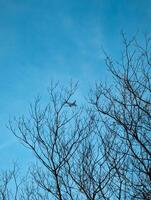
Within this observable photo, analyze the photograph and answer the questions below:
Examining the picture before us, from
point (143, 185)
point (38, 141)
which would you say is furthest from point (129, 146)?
point (38, 141)

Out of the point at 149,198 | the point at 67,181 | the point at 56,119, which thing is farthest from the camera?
the point at 56,119

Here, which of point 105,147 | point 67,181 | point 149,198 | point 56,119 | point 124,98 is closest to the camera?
point 149,198

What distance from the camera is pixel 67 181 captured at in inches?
328

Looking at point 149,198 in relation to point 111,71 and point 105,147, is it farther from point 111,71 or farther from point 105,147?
point 111,71

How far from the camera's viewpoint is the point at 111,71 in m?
7.21

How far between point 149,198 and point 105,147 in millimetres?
1708

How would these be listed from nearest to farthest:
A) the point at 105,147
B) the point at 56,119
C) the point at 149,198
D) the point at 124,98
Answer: the point at 149,198, the point at 124,98, the point at 105,147, the point at 56,119

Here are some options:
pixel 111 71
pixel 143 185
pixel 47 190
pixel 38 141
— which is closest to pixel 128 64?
pixel 111 71

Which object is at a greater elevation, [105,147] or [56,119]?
[56,119]

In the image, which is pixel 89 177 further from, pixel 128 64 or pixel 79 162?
pixel 128 64

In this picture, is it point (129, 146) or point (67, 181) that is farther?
point (67, 181)

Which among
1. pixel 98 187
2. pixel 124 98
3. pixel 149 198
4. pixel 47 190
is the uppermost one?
pixel 124 98

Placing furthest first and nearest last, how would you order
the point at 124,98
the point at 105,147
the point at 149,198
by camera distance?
1. the point at 105,147
2. the point at 124,98
3. the point at 149,198

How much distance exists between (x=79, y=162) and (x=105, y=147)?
3.55ft
